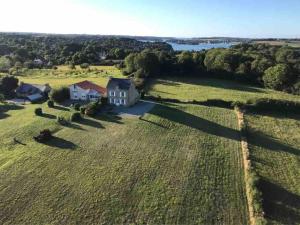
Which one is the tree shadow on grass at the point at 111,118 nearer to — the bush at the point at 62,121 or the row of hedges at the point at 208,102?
the bush at the point at 62,121

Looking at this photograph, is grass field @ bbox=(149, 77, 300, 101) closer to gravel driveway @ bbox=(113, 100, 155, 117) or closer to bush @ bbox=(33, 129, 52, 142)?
gravel driveway @ bbox=(113, 100, 155, 117)

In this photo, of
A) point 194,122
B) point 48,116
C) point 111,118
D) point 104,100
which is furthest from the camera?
point 104,100

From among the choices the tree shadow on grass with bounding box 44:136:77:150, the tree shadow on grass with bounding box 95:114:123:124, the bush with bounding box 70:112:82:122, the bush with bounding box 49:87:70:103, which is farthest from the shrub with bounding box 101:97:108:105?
the tree shadow on grass with bounding box 44:136:77:150

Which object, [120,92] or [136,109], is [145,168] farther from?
[120,92]

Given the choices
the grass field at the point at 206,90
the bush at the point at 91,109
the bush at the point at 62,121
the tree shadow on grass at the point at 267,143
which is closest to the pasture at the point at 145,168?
the tree shadow on grass at the point at 267,143

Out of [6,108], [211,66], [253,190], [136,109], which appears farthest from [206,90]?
Answer: [253,190]
